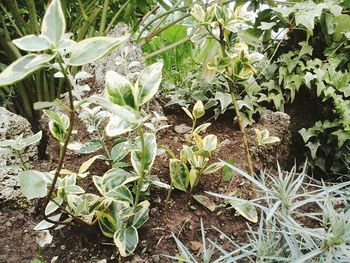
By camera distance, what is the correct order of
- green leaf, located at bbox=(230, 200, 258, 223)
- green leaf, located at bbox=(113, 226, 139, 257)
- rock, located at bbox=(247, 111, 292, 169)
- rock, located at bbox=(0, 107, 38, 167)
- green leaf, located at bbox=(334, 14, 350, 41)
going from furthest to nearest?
green leaf, located at bbox=(334, 14, 350, 41) → rock, located at bbox=(247, 111, 292, 169) → rock, located at bbox=(0, 107, 38, 167) → green leaf, located at bbox=(230, 200, 258, 223) → green leaf, located at bbox=(113, 226, 139, 257)

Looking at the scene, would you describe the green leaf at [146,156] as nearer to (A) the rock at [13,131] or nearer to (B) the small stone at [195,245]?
(B) the small stone at [195,245]

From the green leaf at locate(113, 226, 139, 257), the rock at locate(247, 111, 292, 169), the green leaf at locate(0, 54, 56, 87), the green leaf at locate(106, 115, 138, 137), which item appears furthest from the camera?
the rock at locate(247, 111, 292, 169)

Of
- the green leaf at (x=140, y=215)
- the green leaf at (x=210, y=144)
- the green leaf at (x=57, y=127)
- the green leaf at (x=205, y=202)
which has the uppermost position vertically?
the green leaf at (x=57, y=127)

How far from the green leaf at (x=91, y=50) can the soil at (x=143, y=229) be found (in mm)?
471

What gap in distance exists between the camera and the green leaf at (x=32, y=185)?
2.26 ft

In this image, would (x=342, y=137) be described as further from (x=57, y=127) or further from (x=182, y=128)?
(x=57, y=127)

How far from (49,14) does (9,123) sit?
0.63 meters

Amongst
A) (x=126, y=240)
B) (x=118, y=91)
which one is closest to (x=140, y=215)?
(x=126, y=240)

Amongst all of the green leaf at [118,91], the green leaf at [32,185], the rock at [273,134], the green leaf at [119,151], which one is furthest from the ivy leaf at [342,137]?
the green leaf at [32,185]

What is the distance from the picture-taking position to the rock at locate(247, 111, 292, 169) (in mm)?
1284

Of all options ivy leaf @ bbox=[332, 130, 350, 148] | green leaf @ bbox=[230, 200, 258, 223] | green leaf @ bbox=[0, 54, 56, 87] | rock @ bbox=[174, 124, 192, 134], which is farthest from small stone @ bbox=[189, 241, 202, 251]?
ivy leaf @ bbox=[332, 130, 350, 148]

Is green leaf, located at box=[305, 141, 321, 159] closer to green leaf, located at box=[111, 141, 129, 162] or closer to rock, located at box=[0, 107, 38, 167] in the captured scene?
green leaf, located at box=[111, 141, 129, 162]

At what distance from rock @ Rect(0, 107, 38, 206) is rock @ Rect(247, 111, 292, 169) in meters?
0.64

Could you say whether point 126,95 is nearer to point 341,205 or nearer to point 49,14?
point 49,14
